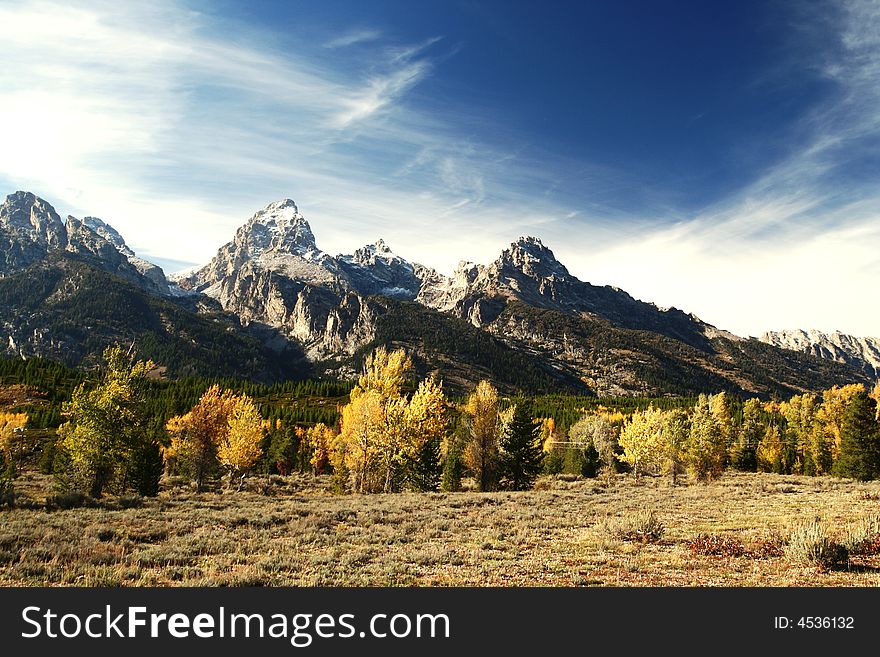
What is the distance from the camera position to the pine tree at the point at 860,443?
49.0 metres

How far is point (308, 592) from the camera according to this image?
27.1 ft

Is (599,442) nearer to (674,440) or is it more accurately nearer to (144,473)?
(674,440)

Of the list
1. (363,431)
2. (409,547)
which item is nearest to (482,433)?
(363,431)

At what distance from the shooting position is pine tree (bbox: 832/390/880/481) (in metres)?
49.0

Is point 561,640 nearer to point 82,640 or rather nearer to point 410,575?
point 410,575

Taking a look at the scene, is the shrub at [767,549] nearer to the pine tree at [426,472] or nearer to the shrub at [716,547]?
the shrub at [716,547]

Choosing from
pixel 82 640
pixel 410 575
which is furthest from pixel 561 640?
pixel 82 640

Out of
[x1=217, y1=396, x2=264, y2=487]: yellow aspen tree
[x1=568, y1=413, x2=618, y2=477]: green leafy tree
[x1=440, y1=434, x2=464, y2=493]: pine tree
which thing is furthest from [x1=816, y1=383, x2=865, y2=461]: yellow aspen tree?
[x1=217, y1=396, x2=264, y2=487]: yellow aspen tree

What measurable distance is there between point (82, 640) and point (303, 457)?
86356 millimetres

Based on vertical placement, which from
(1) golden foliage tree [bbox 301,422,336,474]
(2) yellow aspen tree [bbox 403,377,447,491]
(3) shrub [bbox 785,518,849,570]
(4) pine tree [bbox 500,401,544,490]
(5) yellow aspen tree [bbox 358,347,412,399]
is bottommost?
(1) golden foliage tree [bbox 301,422,336,474]

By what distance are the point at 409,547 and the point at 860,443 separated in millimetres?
60332

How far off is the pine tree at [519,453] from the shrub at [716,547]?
33280 millimetres

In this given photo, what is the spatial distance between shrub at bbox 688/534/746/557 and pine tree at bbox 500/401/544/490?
33.3 metres

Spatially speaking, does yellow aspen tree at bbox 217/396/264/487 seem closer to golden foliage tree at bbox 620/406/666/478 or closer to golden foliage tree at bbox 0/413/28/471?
golden foliage tree at bbox 0/413/28/471
